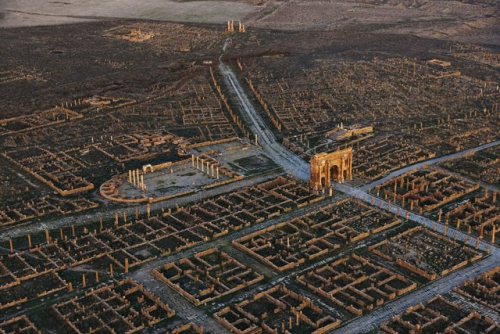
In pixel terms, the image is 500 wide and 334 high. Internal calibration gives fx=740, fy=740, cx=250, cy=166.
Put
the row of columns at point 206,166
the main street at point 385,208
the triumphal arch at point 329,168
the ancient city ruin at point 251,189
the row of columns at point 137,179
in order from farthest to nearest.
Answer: the row of columns at point 206,166, the row of columns at point 137,179, the triumphal arch at point 329,168, the ancient city ruin at point 251,189, the main street at point 385,208

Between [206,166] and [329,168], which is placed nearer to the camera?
[329,168]

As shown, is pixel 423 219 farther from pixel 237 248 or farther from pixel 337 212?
pixel 237 248

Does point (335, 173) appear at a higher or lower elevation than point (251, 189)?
higher

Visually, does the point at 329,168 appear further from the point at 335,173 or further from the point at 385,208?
the point at 385,208

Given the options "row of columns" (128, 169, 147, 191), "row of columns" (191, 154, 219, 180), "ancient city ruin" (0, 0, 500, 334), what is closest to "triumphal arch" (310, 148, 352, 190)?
"ancient city ruin" (0, 0, 500, 334)

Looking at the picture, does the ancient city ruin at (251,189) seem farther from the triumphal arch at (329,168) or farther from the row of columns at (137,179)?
the row of columns at (137,179)

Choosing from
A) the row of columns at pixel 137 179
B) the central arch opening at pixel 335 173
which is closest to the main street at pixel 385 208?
the central arch opening at pixel 335 173

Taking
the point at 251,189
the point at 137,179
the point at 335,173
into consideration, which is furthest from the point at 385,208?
the point at 137,179

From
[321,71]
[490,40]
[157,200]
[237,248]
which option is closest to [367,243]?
[237,248]
